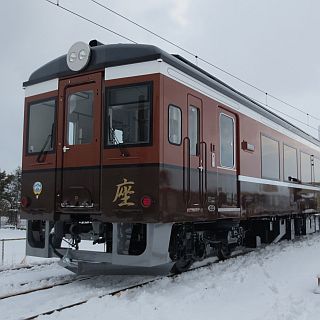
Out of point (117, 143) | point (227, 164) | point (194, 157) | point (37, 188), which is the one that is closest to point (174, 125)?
point (194, 157)

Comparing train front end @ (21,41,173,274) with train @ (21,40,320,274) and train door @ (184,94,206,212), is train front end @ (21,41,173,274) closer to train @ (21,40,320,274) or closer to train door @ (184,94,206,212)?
train @ (21,40,320,274)

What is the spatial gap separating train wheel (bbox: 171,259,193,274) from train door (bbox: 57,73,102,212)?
5.84 feet

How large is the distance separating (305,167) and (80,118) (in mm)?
8978

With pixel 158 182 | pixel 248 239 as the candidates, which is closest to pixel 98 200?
pixel 158 182

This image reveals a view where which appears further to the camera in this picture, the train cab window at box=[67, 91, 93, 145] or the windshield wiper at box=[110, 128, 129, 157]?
the train cab window at box=[67, 91, 93, 145]

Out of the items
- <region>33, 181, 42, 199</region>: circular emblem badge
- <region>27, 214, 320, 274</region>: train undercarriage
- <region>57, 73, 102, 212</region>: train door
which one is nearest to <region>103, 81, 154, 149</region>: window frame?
<region>57, 73, 102, 212</region>: train door

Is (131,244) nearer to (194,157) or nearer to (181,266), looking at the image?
(181,266)

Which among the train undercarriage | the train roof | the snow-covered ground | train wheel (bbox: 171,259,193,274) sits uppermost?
the train roof

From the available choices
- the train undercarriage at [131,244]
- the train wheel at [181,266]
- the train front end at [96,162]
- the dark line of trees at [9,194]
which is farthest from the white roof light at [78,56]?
the dark line of trees at [9,194]

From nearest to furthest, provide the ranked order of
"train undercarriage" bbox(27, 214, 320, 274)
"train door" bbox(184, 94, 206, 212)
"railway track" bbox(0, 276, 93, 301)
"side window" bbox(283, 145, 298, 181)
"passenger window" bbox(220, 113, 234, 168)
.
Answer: "railway track" bbox(0, 276, 93, 301) < "train undercarriage" bbox(27, 214, 320, 274) < "train door" bbox(184, 94, 206, 212) < "passenger window" bbox(220, 113, 234, 168) < "side window" bbox(283, 145, 298, 181)

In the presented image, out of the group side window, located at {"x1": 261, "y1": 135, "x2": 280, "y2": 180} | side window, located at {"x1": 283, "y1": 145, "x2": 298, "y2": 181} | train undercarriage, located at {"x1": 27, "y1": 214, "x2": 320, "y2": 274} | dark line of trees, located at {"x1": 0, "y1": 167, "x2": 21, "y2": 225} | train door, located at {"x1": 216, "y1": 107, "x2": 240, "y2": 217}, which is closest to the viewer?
train undercarriage, located at {"x1": 27, "y1": 214, "x2": 320, "y2": 274}

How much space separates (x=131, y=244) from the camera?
7.10 metres

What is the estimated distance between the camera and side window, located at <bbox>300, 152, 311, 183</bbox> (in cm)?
1426

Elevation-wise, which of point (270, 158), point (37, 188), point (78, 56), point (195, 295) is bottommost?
point (195, 295)
